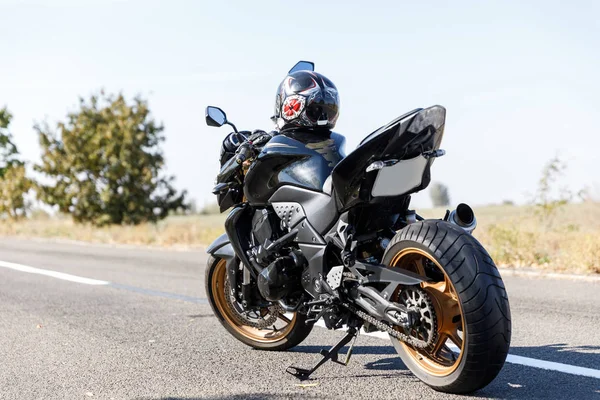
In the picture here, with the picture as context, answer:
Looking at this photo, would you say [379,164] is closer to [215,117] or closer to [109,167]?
[215,117]

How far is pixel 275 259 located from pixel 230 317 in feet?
3.98

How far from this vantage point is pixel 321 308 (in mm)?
4145

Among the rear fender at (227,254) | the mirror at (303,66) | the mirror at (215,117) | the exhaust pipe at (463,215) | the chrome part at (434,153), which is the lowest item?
the rear fender at (227,254)

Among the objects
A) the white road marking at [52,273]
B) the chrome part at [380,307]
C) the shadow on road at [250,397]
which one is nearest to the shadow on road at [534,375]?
the shadow on road at [250,397]

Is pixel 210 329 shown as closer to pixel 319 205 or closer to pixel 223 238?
pixel 223 238

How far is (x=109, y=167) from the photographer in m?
32.2

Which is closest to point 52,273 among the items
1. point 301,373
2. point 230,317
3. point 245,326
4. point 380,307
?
point 230,317

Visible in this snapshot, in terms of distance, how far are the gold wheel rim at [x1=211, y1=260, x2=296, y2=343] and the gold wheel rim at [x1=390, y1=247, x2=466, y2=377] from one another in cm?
149

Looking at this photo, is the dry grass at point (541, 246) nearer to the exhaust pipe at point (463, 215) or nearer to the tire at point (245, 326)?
the tire at point (245, 326)

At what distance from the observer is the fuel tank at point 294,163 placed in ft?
14.0

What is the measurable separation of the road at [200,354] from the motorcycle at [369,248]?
261mm

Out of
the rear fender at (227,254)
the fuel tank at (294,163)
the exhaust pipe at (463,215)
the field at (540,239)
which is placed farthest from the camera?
the field at (540,239)

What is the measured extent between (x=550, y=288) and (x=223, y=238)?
16.0 feet

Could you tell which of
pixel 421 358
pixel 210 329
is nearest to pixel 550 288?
pixel 210 329
